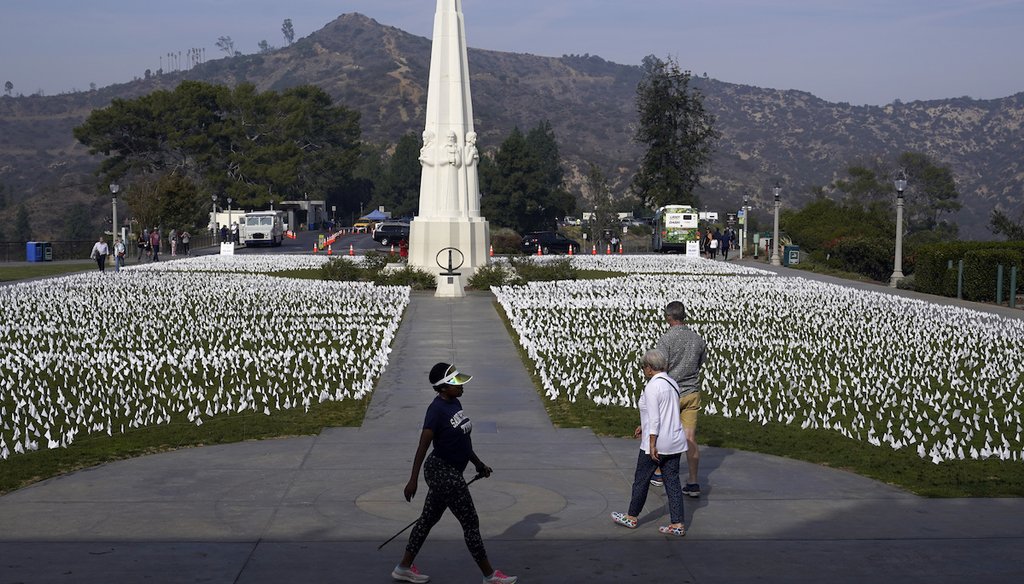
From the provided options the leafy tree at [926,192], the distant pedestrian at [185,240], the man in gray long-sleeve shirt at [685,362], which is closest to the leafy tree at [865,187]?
the leafy tree at [926,192]

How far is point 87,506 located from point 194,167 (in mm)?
107441

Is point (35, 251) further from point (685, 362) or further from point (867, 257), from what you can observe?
point (685, 362)

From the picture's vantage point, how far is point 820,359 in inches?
719

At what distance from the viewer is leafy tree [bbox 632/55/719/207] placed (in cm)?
9069

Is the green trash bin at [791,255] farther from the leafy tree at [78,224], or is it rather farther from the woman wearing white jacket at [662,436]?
the leafy tree at [78,224]

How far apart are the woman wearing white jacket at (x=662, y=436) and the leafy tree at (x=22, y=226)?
124 metres

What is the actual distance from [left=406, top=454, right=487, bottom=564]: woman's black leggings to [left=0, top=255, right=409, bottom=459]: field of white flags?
5.27m

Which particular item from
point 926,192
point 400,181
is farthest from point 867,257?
point 400,181

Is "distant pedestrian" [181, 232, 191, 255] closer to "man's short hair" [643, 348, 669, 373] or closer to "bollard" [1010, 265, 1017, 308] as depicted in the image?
"bollard" [1010, 265, 1017, 308]

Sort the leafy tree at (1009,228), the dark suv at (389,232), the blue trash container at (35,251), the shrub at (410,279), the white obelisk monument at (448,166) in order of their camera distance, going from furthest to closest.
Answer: the dark suv at (389,232), the blue trash container at (35,251), the leafy tree at (1009,228), the white obelisk monument at (448,166), the shrub at (410,279)

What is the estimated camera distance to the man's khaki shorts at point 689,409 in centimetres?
974

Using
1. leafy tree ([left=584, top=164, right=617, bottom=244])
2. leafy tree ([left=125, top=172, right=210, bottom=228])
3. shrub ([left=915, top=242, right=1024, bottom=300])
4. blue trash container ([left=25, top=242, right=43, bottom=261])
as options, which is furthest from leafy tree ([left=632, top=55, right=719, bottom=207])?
shrub ([left=915, top=242, right=1024, bottom=300])

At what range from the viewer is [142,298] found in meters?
28.2

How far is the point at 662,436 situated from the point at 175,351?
11.6 m
